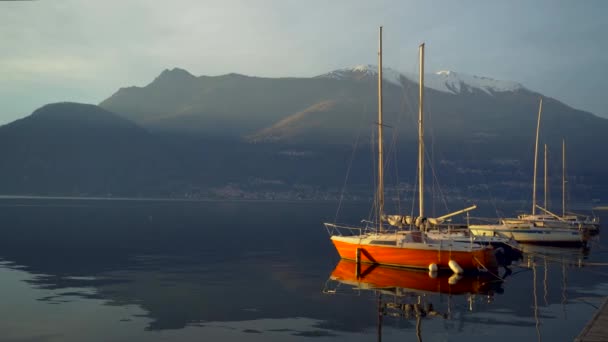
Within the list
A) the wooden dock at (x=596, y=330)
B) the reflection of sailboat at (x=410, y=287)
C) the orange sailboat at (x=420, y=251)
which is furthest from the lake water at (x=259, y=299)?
the wooden dock at (x=596, y=330)

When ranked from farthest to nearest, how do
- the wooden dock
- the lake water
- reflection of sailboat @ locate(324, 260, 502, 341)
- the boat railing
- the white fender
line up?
the boat railing, the white fender, reflection of sailboat @ locate(324, 260, 502, 341), the lake water, the wooden dock

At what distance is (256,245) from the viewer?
183 ft

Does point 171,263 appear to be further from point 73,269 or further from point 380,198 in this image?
point 380,198

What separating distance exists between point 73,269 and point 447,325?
82.7 feet

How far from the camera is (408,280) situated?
33531mm

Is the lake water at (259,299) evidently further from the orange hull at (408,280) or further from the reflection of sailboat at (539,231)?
the reflection of sailboat at (539,231)

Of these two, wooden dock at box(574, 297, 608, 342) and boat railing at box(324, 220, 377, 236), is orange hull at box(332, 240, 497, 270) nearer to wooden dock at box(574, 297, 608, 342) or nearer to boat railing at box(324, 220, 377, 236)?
boat railing at box(324, 220, 377, 236)

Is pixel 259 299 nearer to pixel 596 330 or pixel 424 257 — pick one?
pixel 424 257

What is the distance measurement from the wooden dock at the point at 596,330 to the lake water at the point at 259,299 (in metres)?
1.67

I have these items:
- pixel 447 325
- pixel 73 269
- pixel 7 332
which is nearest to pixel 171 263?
pixel 73 269

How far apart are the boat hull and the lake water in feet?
3.50

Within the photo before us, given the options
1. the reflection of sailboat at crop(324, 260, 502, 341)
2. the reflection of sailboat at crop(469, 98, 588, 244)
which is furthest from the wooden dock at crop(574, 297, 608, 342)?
the reflection of sailboat at crop(469, 98, 588, 244)

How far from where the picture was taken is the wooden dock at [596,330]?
16.8 metres

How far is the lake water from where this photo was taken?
21.6m
